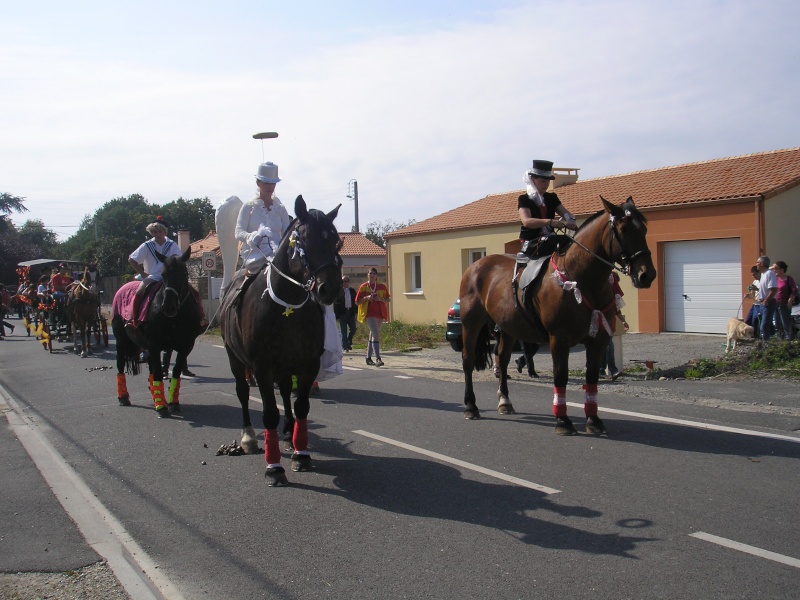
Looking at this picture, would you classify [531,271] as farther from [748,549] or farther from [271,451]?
[748,549]

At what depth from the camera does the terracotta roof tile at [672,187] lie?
1897 centimetres

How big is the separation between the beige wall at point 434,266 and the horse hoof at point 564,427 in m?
17.2

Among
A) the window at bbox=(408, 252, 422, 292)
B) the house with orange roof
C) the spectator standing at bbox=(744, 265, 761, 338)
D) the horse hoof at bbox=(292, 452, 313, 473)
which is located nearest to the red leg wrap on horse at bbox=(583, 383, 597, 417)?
the horse hoof at bbox=(292, 452, 313, 473)

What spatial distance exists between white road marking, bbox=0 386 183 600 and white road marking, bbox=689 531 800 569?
10.7ft

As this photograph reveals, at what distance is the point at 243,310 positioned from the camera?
22.1 ft

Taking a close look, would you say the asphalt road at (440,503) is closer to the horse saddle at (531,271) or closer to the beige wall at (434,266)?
the horse saddle at (531,271)

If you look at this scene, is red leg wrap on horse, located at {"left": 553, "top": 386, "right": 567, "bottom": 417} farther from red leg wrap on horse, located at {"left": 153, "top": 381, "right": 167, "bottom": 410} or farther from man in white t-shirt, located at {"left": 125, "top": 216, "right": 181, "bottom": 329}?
man in white t-shirt, located at {"left": 125, "top": 216, "right": 181, "bottom": 329}

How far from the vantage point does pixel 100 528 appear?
545cm

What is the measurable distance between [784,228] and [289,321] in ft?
53.0

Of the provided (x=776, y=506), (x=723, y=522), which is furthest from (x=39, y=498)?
(x=776, y=506)

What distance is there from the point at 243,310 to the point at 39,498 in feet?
7.56

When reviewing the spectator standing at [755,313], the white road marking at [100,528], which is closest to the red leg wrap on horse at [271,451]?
the white road marking at [100,528]

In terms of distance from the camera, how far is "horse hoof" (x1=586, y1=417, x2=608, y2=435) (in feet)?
25.6

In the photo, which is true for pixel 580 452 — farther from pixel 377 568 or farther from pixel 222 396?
pixel 222 396
